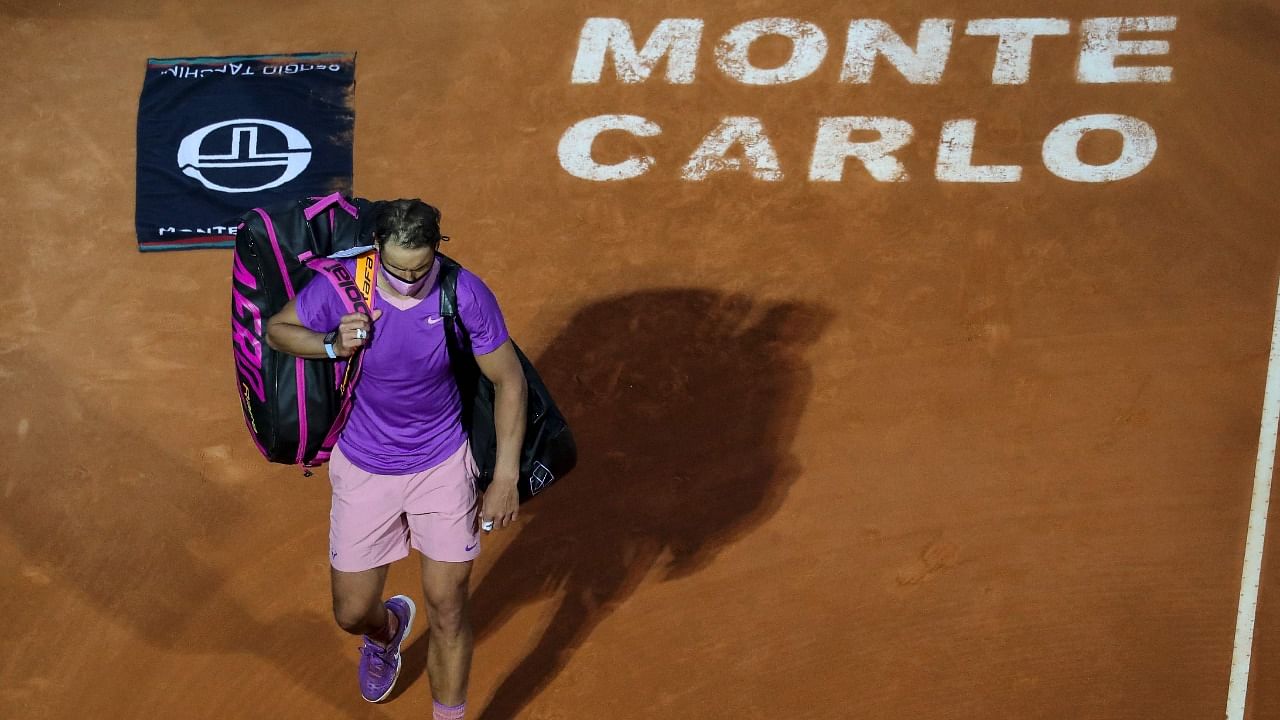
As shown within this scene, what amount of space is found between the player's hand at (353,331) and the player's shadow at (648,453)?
2.64m

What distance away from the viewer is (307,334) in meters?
5.43

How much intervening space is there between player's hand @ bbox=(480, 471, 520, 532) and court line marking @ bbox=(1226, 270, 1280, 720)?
386cm

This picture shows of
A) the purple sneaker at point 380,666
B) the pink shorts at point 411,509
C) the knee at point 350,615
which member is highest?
the pink shorts at point 411,509

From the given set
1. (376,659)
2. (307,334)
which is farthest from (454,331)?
(376,659)

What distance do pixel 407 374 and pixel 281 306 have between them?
724 mm

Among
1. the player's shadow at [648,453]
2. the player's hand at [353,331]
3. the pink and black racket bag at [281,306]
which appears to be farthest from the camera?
the player's shadow at [648,453]

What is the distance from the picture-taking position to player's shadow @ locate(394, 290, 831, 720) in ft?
24.6

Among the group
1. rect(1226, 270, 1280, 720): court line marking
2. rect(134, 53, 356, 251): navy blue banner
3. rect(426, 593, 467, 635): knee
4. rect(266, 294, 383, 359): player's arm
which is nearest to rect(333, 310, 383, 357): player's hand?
rect(266, 294, 383, 359): player's arm

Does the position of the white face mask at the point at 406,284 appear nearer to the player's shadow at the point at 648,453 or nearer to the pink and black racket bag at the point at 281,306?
the pink and black racket bag at the point at 281,306

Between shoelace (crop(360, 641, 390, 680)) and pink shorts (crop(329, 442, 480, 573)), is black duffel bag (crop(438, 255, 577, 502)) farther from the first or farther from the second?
shoelace (crop(360, 641, 390, 680))

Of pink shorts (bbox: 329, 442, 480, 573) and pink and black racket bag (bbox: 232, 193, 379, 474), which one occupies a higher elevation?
pink and black racket bag (bbox: 232, 193, 379, 474)

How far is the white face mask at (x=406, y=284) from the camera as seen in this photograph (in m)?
5.32

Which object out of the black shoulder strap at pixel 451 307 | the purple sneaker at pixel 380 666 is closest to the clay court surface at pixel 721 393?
the purple sneaker at pixel 380 666

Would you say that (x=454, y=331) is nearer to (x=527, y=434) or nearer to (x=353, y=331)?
(x=353, y=331)
